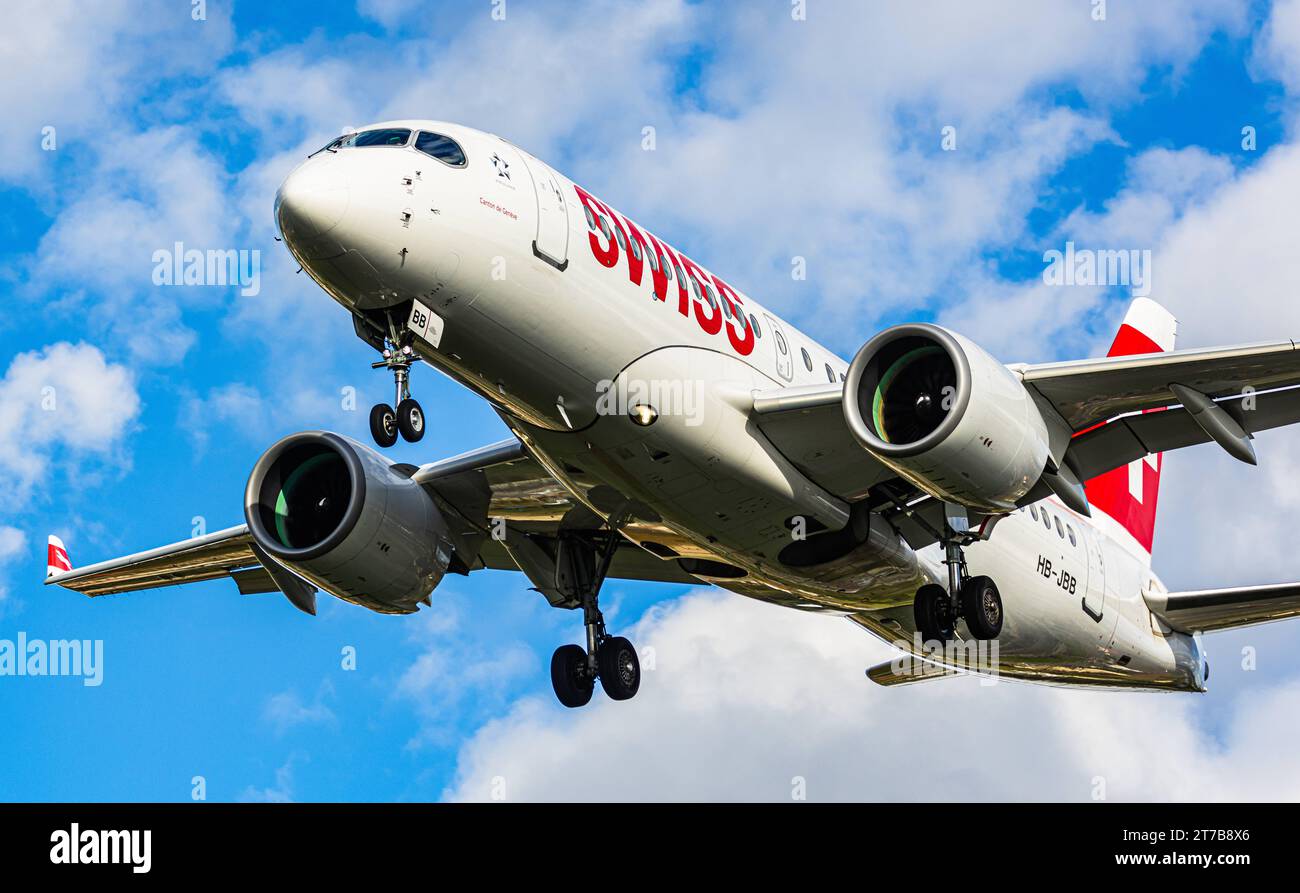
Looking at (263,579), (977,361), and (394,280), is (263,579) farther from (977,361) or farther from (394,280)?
(977,361)

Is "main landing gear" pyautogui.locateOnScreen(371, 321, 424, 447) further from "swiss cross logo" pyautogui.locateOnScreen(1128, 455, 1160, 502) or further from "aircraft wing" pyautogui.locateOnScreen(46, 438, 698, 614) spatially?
"swiss cross logo" pyautogui.locateOnScreen(1128, 455, 1160, 502)

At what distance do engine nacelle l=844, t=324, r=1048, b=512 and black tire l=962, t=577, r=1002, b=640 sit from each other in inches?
86.6

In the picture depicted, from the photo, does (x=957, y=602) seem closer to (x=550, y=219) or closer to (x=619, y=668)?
(x=619, y=668)

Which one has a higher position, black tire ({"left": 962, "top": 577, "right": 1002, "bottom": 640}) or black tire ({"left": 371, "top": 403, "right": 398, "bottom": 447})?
black tire ({"left": 371, "top": 403, "right": 398, "bottom": 447})

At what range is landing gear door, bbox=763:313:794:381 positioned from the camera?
24.2 metres

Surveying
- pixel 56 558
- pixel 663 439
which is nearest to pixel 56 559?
pixel 56 558

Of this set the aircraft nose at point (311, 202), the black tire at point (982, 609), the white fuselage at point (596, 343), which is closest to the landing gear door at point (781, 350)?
the white fuselage at point (596, 343)

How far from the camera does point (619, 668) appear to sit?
2633 cm

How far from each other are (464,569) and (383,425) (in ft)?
27.8

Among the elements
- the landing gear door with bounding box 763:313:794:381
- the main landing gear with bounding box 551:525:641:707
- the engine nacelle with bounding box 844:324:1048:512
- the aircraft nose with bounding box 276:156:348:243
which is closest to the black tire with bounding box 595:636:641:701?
the main landing gear with bounding box 551:525:641:707

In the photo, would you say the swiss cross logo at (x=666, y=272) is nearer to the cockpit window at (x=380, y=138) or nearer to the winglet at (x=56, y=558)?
the cockpit window at (x=380, y=138)

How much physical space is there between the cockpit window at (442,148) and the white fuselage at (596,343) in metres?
0.13

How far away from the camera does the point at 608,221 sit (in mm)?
22250
